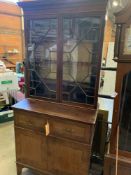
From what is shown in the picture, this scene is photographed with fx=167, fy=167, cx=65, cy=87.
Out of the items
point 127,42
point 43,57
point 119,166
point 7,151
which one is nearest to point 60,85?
point 43,57

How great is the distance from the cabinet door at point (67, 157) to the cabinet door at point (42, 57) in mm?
503

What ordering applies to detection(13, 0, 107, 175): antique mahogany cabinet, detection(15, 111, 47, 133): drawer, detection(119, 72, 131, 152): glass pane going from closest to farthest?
detection(119, 72, 131, 152): glass pane
detection(13, 0, 107, 175): antique mahogany cabinet
detection(15, 111, 47, 133): drawer

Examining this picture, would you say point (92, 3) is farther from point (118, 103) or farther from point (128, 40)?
point (118, 103)

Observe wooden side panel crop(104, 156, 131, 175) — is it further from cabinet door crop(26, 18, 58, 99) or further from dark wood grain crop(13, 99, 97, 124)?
cabinet door crop(26, 18, 58, 99)

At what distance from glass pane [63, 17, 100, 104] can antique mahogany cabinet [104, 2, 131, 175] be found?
33 cm

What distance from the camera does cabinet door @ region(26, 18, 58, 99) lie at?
1.70m

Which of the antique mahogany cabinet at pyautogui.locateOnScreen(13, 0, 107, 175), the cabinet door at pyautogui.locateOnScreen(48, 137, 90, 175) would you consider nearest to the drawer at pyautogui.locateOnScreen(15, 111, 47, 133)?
the antique mahogany cabinet at pyautogui.locateOnScreen(13, 0, 107, 175)

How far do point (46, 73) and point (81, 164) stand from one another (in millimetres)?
985

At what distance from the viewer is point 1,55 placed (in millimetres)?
5535

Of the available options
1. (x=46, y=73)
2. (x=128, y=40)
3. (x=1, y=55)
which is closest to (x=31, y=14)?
(x=46, y=73)

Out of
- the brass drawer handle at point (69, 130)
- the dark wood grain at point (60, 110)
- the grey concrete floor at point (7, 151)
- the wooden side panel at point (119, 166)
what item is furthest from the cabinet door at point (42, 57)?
the grey concrete floor at point (7, 151)

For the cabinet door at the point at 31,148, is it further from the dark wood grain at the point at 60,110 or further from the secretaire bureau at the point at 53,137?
the dark wood grain at the point at 60,110

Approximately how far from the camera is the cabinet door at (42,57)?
66.8 inches

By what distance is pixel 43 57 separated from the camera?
5.99ft
